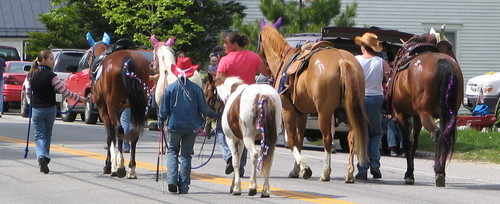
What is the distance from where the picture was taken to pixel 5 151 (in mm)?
19953

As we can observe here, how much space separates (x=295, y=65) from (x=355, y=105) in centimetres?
140

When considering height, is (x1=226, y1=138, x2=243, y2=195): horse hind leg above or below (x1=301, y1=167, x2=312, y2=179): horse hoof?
above

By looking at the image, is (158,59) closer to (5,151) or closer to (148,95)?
(148,95)

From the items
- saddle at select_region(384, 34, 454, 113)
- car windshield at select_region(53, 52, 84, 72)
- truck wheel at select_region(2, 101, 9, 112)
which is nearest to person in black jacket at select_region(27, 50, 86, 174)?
saddle at select_region(384, 34, 454, 113)

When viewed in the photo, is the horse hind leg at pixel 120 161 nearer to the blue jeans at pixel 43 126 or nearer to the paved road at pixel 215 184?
the paved road at pixel 215 184

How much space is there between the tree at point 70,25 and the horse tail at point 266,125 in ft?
97.5

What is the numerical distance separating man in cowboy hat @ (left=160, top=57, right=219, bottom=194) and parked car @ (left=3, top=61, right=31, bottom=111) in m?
24.3

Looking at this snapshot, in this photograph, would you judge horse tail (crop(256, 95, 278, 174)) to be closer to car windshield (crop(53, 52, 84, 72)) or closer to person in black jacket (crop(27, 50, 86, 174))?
person in black jacket (crop(27, 50, 86, 174))

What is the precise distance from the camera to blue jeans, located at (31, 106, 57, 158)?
16.1 m

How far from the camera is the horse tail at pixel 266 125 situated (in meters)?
12.8

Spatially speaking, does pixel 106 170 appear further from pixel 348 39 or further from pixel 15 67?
pixel 15 67

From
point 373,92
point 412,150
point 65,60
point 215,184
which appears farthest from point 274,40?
point 65,60

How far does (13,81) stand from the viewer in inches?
1455

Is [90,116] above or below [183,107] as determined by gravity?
below
